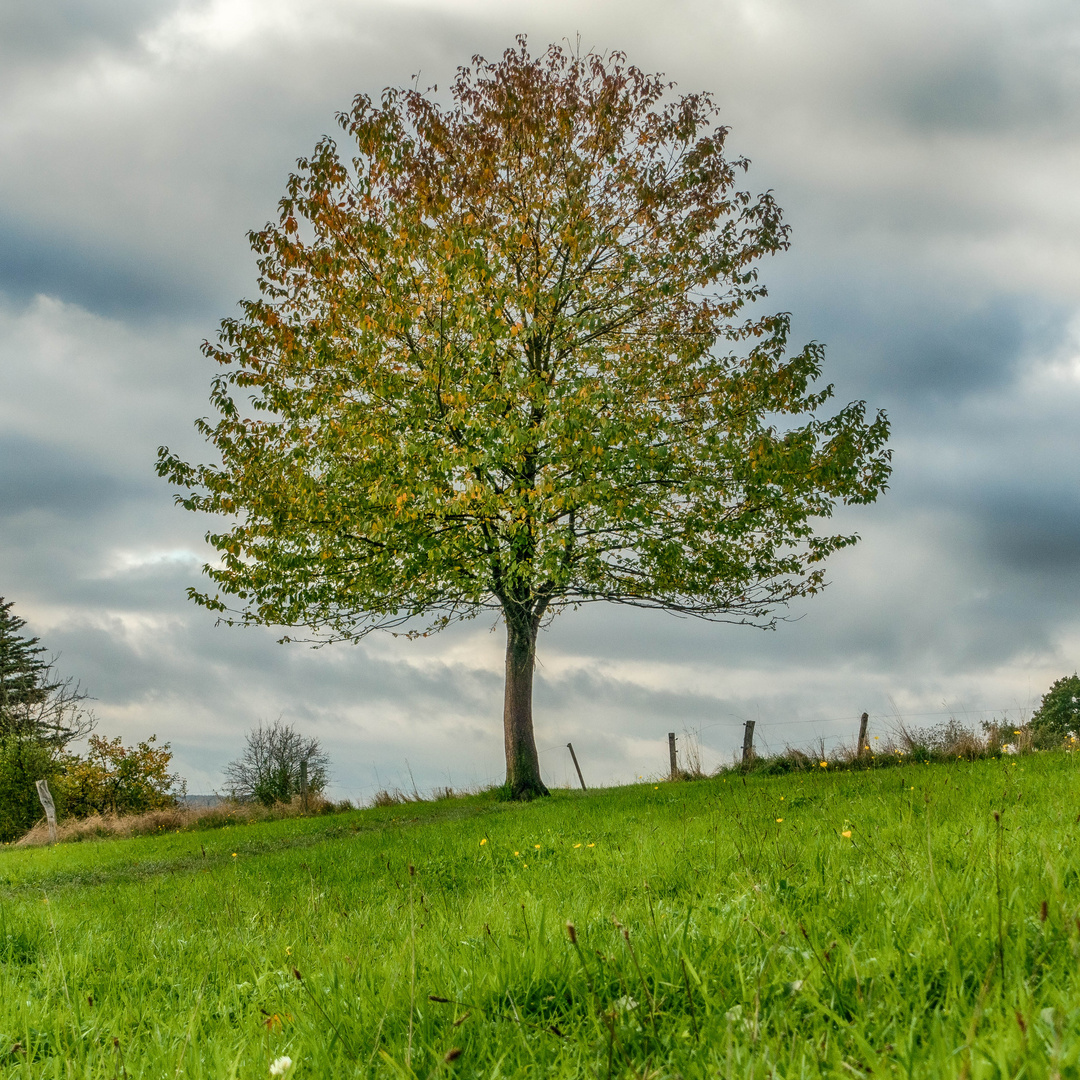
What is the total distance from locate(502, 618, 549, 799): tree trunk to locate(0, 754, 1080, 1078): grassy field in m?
11.3

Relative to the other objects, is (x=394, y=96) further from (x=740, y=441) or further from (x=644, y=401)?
(x=740, y=441)

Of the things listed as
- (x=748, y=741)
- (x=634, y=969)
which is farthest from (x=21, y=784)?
(x=634, y=969)

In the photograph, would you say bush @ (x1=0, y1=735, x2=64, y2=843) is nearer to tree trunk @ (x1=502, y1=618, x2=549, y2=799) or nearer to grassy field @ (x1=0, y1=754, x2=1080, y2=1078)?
tree trunk @ (x1=502, y1=618, x2=549, y2=799)

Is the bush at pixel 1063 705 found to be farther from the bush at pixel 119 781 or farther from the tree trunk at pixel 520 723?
the bush at pixel 119 781

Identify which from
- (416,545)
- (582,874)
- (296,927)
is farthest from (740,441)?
(296,927)

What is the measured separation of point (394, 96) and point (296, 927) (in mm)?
14263

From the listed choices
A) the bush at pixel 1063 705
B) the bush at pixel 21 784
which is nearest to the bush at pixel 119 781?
the bush at pixel 21 784

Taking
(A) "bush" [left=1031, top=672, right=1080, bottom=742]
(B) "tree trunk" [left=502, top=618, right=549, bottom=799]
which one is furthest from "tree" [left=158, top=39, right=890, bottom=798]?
(A) "bush" [left=1031, top=672, right=1080, bottom=742]

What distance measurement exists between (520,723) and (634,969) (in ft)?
52.5

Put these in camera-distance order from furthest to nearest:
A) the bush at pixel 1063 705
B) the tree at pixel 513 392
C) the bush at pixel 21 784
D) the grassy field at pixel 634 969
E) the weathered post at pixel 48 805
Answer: the bush at pixel 1063 705, the bush at pixel 21 784, the weathered post at pixel 48 805, the tree at pixel 513 392, the grassy field at pixel 634 969

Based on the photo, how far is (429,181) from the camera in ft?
48.2

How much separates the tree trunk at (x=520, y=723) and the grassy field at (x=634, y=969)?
1131 centimetres

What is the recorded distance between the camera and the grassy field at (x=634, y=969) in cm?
206

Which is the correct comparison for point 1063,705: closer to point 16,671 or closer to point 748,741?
point 748,741
